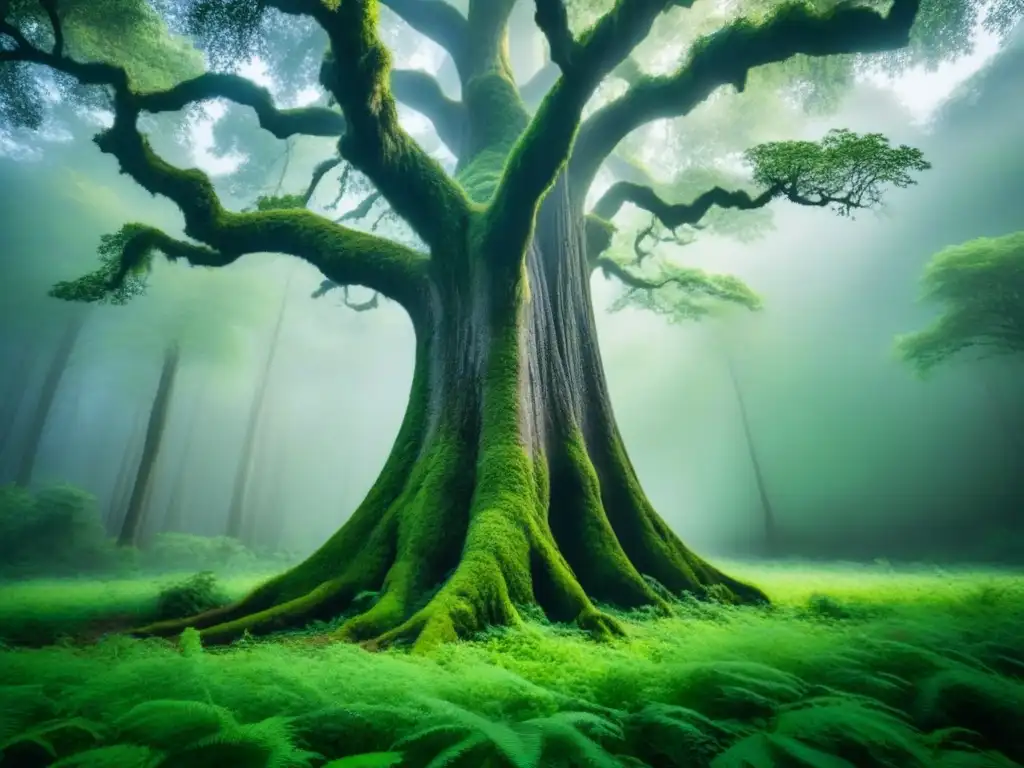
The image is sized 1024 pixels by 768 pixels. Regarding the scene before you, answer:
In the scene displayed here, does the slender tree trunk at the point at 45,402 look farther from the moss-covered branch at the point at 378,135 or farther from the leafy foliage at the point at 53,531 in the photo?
the moss-covered branch at the point at 378,135

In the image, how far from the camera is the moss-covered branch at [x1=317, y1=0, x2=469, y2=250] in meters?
4.24

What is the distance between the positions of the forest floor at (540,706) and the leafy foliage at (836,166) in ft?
17.0

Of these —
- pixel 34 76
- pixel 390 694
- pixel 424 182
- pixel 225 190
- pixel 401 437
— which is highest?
pixel 225 190

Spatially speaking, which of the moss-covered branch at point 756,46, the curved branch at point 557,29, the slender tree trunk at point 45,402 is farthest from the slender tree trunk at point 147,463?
the curved branch at point 557,29

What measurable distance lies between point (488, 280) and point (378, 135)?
6.14 feet

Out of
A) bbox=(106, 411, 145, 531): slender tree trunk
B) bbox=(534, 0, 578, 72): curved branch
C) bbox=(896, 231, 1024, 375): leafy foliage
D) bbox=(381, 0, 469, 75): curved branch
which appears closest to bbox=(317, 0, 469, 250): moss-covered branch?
bbox=(534, 0, 578, 72): curved branch

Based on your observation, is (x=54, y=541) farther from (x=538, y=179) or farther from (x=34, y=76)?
(x=538, y=179)

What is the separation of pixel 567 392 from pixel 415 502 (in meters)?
2.29

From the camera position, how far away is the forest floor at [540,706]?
60.7 inches

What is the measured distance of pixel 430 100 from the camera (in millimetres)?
9094

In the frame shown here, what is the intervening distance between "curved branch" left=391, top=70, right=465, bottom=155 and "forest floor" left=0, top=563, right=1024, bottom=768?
345 inches

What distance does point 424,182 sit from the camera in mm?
5816

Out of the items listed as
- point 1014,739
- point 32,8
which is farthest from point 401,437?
point 32,8

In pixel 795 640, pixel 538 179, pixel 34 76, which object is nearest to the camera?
pixel 795 640
